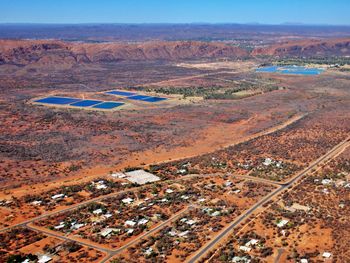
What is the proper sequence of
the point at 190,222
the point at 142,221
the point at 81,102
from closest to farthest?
the point at 190,222 → the point at 142,221 → the point at 81,102

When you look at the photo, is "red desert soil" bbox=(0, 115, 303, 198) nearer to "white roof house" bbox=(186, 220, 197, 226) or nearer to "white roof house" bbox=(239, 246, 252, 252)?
"white roof house" bbox=(186, 220, 197, 226)

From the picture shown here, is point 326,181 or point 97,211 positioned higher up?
point 326,181

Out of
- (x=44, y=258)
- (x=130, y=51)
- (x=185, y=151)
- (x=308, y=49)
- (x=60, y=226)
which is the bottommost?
(x=44, y=258)

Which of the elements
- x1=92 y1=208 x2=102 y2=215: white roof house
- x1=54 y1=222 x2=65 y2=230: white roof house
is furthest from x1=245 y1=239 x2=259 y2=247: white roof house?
x1=54 y1=222 x2=65 y2=230: white roof house

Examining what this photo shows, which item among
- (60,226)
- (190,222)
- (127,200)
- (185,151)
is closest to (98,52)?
(185,151)

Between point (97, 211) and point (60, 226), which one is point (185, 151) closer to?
point (97, 211)
